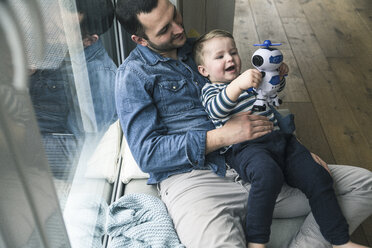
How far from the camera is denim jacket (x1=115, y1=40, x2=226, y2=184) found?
1.34 metres

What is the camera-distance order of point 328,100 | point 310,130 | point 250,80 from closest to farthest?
point 250,80 < point 310,130 < point 328,100

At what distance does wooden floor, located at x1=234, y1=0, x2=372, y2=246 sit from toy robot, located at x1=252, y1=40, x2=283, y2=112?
77 cm

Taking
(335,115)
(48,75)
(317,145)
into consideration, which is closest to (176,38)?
(48,75)

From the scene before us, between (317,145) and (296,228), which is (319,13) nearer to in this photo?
(317,145)

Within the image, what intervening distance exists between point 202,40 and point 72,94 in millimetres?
530

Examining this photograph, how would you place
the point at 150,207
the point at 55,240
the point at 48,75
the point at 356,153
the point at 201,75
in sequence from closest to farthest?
the point at 55,240, the point at 48,75, the point at 150,207, the point at 201,75, the point at 356,153

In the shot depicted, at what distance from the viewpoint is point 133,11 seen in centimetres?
138

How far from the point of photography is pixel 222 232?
1.20m

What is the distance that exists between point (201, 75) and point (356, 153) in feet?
3.39

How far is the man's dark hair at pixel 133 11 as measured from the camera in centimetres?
136

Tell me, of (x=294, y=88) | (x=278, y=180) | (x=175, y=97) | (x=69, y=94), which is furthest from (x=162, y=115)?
(x=294, y=88)

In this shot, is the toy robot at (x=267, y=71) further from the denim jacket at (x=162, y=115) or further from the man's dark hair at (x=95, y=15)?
the man's dark hair at (x=95, y=15)

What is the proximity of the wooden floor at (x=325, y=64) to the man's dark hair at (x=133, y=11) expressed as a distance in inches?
45.4

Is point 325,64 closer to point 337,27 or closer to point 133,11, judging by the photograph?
point 337,27
